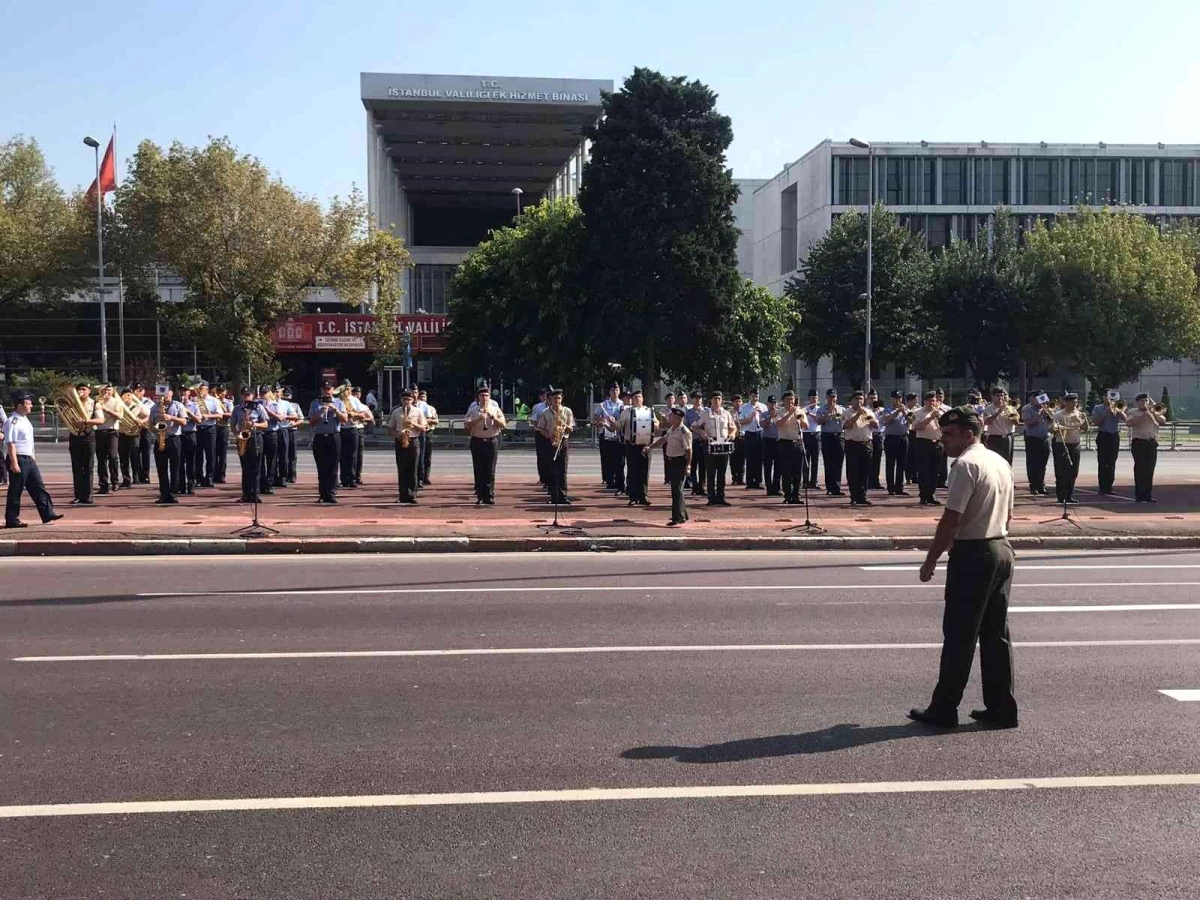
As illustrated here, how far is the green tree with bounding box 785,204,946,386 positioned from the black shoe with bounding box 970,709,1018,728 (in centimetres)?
4772

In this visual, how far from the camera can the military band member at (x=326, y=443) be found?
64.0ft

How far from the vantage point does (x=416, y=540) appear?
15.1 metres

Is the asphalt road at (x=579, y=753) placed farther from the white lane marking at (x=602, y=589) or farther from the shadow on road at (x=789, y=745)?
the white lane marking at (x=602, y=589)

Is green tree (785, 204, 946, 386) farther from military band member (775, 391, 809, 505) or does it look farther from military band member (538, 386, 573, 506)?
military band member (538, 386, 573, 506)

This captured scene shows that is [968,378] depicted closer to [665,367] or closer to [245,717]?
[665,367]

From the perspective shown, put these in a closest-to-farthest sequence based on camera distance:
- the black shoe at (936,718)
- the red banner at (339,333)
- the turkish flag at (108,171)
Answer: the black shoe at (936,718) → the turkish flag at (108,171) → the red banner at (339,333)

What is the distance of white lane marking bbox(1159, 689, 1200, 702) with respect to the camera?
7293mm

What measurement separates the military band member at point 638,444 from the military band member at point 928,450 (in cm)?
467

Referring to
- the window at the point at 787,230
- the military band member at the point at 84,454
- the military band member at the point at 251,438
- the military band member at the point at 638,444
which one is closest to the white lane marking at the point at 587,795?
the military band member at the point at 251,438

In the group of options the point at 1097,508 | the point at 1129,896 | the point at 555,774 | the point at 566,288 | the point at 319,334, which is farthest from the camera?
the point at 319,334

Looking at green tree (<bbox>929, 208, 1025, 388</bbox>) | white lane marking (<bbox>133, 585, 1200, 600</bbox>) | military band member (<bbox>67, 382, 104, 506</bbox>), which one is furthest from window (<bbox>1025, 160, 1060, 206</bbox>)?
white lane marking (<bbox>133, 585, 1200, 600</bbox>)

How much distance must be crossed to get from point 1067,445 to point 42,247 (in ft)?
147

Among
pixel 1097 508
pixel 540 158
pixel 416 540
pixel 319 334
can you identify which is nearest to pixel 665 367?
pixel 319 334

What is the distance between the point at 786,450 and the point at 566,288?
2211cm
